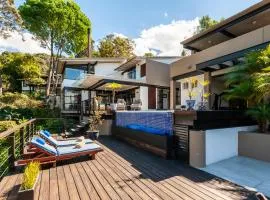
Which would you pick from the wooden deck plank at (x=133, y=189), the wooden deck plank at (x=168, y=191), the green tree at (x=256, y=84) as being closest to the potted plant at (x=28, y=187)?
the wooden deck plank at (x=133, y=189)

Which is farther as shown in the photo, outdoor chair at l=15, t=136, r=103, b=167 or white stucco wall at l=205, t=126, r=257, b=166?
white stucco wall at l=205, t=126, r=257, b=166

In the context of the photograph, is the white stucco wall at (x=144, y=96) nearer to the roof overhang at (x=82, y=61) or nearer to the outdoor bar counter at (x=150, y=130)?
the roof overhang at (x=82, y=61)

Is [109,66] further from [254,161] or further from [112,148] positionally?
[254,161]

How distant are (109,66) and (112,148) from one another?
54.0ft

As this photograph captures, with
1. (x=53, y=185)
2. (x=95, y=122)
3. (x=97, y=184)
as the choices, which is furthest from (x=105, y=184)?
(x=95, y=122)

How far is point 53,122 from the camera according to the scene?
1519 centimetres

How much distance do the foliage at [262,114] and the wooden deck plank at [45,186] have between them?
635cm

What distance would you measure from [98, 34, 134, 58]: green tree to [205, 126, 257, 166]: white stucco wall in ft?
96.4

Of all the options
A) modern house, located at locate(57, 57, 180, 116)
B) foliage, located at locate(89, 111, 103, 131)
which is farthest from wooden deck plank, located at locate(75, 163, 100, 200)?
modern house, located at locate(57, 57, 180, 116)

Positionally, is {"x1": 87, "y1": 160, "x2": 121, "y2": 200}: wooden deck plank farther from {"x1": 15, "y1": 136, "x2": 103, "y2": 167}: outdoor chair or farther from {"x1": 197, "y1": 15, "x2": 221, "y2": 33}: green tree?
{"x1": 197, "y1": 15, "x2": 221, "y2": 33}: green tree

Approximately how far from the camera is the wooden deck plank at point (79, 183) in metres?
4.00

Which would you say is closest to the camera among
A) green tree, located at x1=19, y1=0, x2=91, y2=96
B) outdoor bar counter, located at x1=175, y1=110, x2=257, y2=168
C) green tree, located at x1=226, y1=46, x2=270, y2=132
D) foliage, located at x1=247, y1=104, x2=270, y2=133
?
outdoor bar counter, located at x1=175, y1=110, x2=257, y2=168

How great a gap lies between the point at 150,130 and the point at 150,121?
400 millimetres

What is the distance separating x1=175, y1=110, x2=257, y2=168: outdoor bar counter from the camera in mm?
5820
